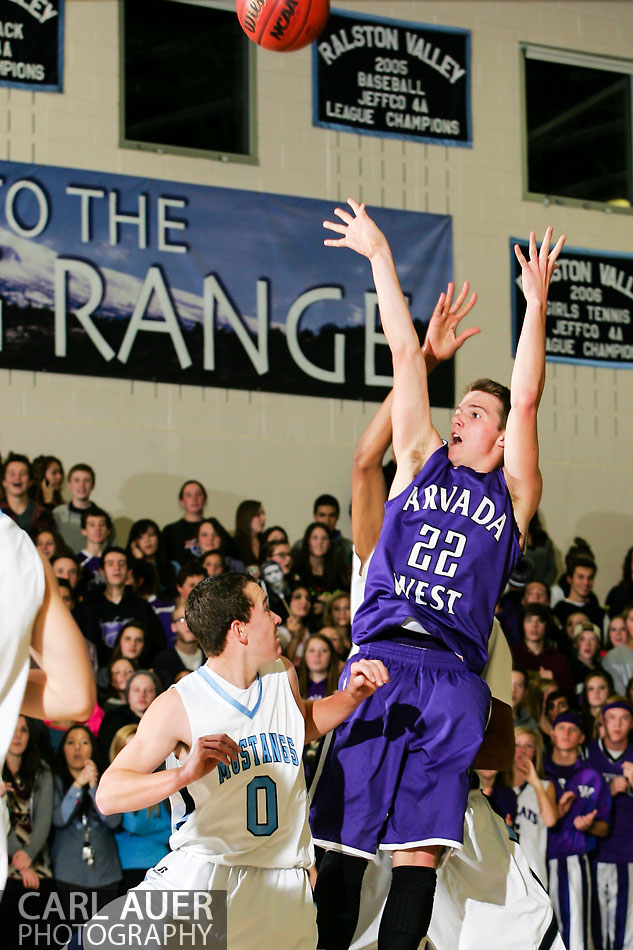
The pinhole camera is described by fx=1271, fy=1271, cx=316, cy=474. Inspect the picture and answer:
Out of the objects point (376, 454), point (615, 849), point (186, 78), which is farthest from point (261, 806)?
point (186, 78)

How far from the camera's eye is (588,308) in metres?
14.0

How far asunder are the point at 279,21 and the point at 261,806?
16.3ft

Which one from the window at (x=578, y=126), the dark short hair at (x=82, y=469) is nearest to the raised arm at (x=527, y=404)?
the dark short hair at (x=82, y=469)

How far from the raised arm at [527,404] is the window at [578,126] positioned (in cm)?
975

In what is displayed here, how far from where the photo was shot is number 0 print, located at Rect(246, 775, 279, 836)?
4.26 m

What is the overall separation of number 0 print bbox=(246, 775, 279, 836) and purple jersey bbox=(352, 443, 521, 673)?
27.7 inches

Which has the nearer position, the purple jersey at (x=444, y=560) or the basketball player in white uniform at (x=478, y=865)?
the purple jersey at (x=444, y=560)

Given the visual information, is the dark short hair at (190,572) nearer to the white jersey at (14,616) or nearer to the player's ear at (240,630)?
the player's ear at (240,630)

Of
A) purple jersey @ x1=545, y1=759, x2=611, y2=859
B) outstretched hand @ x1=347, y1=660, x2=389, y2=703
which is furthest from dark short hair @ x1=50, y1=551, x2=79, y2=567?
outstretched hand @ x1=347, y1=660, x2=389, y2=703

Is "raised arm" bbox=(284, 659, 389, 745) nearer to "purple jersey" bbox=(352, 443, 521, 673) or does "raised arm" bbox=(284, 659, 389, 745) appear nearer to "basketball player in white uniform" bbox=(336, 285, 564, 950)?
"purple jersey" bbox=(352, 443, 521, 673)

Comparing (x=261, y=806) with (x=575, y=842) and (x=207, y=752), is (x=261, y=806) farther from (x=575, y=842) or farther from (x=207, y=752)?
(x=575, y=842)

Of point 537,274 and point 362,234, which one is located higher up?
point 362,234

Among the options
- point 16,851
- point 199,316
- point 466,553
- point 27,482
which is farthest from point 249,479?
point 466,553

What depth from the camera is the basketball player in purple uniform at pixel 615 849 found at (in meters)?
8.67
